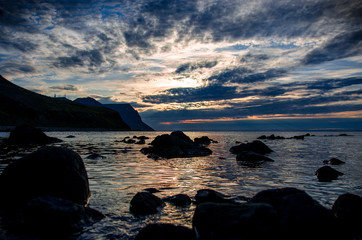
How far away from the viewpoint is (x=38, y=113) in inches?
5940

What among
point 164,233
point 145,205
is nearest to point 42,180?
point 145,205

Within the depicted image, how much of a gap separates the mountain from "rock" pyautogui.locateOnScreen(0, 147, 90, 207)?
487ft

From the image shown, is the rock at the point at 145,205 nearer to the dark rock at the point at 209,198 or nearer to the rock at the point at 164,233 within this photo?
the dark rock at the point at 209,198

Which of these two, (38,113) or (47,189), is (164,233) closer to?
(47,189)

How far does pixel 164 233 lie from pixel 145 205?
8.43 ft

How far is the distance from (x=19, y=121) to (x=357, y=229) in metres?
165

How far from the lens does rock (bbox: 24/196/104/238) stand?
5.76 metres

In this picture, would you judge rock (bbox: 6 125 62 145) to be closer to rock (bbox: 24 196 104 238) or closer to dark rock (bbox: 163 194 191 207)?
rock (bbox: 24 196 104 238)

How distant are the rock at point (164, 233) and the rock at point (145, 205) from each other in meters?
2.24

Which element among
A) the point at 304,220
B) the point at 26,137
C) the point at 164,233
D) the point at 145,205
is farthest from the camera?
the point at 26,137

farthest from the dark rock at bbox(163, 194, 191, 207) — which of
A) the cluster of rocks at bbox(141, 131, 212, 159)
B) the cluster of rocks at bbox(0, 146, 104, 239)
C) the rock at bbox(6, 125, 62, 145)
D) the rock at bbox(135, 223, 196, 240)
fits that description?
the rock at bbox(6, 125, 62, 145)

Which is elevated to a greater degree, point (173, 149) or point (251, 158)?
point (173, 149)

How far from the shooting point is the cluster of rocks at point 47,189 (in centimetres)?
610

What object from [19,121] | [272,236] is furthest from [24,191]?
[19,121]
